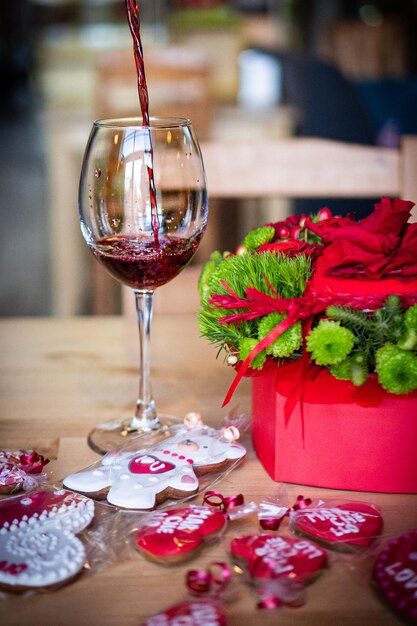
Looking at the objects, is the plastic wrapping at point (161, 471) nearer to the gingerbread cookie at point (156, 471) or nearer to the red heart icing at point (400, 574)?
the gingerbread cookie at point (156, 471)

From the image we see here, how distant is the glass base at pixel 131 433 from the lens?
30.7 inches

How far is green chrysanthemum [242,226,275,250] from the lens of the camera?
833 millimetres

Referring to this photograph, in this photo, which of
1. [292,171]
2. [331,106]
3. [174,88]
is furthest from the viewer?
[174,88]

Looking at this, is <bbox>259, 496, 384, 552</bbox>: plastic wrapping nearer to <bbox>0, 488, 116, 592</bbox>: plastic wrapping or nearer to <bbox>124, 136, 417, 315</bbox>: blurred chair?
<bbox>0, 488, 116, 592</bbox>: plastic wrapping

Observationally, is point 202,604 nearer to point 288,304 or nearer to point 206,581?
point 206,581

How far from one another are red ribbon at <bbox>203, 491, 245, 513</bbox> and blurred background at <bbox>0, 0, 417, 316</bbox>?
197 centimetres

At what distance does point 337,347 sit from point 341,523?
0.13m

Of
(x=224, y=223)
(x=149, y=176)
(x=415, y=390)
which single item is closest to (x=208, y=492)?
(x=415, y=390)

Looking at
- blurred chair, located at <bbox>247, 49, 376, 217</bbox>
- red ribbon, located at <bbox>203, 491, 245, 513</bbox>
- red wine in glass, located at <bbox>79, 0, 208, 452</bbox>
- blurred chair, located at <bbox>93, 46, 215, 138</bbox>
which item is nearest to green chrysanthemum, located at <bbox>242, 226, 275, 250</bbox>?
red wine in glass, located at <bbox>79, 0, 208, 452</bbox>

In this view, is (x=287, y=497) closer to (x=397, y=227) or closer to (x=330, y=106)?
(x=397, y=227)

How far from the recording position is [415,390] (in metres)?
0.67

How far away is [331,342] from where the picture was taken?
646 millimetres

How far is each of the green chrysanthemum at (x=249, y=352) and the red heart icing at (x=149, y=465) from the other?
4.2 inches

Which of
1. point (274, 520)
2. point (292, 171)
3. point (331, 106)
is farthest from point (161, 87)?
point (274, 520)
